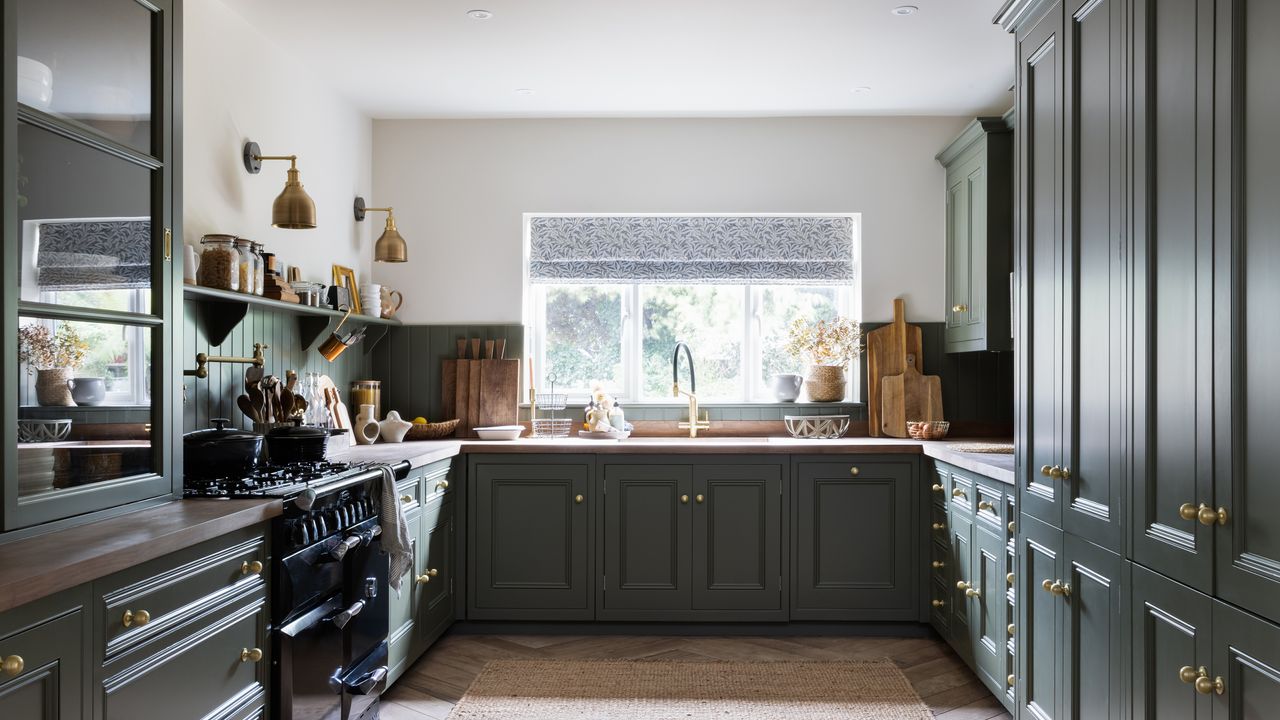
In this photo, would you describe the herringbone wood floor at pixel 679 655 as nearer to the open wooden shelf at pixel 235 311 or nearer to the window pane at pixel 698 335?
the window pane at pixel 698 335

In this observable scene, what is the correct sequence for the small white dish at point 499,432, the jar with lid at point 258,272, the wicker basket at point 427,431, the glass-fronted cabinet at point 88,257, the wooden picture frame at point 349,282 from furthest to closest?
the wicker basket at point 427,431, the small white dish at point 499,432, the wooden picture frame at point 349,282, the jar with lid at point 258,272, the glass-fronted cabinet at point 88,257

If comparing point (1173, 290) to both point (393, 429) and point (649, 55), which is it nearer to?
point (649, 55)

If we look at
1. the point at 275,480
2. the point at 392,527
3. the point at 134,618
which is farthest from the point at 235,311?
the point at 134,618

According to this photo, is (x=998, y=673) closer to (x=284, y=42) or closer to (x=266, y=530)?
(x=266, y=530)

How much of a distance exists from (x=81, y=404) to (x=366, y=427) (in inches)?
85.6

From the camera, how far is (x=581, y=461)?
4.13 metres

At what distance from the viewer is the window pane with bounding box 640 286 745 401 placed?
192 inches

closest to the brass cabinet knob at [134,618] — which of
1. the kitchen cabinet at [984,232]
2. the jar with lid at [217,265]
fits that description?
the jar with lid at [217,265]

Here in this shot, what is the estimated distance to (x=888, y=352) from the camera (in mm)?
4684

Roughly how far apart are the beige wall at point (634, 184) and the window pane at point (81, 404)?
8.61 ft

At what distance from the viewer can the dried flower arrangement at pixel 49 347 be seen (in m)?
1.85

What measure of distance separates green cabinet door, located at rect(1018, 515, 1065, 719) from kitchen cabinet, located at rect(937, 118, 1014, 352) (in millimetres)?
1622

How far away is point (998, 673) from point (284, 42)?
12.2 ft

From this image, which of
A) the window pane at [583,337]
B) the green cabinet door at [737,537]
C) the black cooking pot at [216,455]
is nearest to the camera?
the black cooking pot at [216,455]
